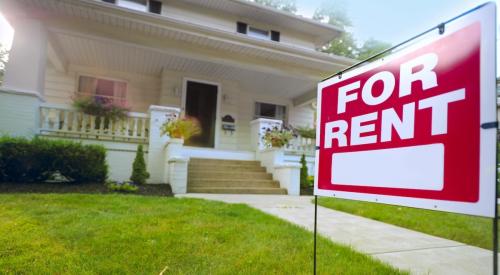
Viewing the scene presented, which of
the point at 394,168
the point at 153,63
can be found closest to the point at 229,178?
the point at 153,63

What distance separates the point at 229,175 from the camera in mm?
7223

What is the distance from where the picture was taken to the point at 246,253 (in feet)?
7.59

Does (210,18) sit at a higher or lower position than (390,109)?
higher

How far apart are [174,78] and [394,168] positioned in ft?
27.5

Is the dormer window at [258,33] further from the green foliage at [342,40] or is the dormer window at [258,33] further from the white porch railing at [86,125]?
the green foliage at [342,40]

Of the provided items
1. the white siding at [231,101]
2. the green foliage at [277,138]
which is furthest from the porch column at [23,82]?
the green foliage at [277,138]

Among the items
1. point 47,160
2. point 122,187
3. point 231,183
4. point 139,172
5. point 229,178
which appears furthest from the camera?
point 229,178

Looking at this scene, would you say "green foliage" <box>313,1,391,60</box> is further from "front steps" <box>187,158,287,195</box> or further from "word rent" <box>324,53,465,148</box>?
"word rent" <box>324,53,465,148</box>

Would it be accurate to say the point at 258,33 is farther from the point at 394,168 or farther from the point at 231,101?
the point at 394,168

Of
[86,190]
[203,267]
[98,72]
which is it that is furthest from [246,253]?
[98,72]

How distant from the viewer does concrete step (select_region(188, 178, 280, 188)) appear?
658cm

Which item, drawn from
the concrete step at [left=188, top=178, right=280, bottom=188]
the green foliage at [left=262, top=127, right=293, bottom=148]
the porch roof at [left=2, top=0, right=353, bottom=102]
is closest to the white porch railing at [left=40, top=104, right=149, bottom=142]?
the porch roof at [left=2, top=0, right=353, bottom=102]

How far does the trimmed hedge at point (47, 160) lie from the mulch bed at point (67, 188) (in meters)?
0.19

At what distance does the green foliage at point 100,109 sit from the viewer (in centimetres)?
676
